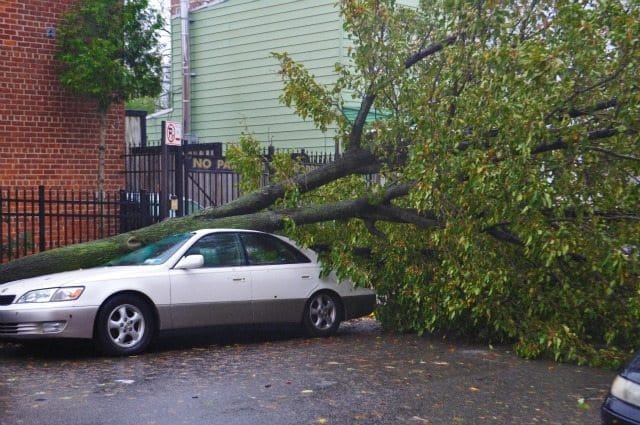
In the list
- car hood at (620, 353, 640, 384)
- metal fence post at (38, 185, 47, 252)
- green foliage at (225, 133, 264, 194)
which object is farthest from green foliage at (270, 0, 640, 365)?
metal fence post at (38, 185, 47, 252)

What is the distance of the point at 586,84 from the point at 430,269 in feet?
9.67

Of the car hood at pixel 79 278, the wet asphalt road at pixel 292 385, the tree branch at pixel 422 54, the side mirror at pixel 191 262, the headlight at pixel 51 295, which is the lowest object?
the wet asphalt road at pixel 292 385

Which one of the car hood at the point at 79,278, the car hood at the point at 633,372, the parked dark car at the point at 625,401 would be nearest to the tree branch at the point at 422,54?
the car hood at the point at 79,278

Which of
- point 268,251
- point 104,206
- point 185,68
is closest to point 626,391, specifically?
point 268,251

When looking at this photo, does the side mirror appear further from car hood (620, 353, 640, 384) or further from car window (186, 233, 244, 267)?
car hood (620, 353, 640, 384)

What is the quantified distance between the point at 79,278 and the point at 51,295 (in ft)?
1.32

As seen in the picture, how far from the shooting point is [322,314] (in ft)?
37.8

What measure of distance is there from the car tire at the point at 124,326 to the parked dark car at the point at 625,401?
566 cm

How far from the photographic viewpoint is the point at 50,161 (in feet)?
50.7

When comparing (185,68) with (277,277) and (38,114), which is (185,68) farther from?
(277,277)

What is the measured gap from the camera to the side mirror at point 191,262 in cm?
1018

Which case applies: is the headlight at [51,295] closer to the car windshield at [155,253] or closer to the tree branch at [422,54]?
the car windshield at [155,253]

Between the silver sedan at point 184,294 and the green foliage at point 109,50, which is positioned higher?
the green foliage at point 109,50

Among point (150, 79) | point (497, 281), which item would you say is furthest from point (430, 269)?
point (150, 79)
